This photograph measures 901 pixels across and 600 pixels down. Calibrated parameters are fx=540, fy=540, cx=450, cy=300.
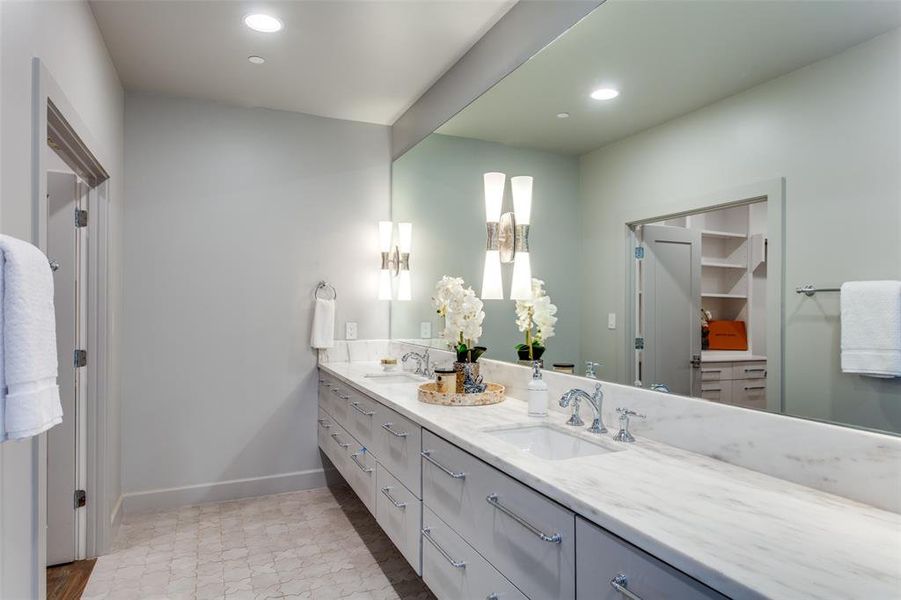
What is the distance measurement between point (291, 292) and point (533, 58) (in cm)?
221

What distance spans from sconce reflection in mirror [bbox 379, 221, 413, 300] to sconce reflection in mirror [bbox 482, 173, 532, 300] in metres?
1.07

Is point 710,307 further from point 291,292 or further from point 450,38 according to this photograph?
point 291,292

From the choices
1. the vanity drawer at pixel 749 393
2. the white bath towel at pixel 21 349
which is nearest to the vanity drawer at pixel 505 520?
the vanity drawer at pixel 749 393

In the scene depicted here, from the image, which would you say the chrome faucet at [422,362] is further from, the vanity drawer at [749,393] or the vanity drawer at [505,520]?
the vanity drawer at [749,393]

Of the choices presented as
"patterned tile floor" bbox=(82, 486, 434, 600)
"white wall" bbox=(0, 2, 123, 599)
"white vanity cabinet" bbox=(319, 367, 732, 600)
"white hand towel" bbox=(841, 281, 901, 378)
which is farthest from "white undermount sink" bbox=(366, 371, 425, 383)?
"white hand towel" bbox=(841, 281, 901, 378)

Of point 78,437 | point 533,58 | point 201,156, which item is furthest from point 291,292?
point 533,58

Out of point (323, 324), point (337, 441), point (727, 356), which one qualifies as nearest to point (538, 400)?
point (727, 356)

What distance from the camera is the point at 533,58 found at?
218 cm

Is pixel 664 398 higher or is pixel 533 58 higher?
pixel 533 58

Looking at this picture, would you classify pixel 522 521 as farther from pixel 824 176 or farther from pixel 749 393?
pixel 824 176

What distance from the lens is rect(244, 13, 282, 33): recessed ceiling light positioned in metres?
2.44

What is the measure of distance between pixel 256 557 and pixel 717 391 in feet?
7.56

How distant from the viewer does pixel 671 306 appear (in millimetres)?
1669

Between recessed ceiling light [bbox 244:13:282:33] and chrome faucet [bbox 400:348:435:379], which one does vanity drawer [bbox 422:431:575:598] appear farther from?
recessed ceiling light [bbox 244:13:282:33]
